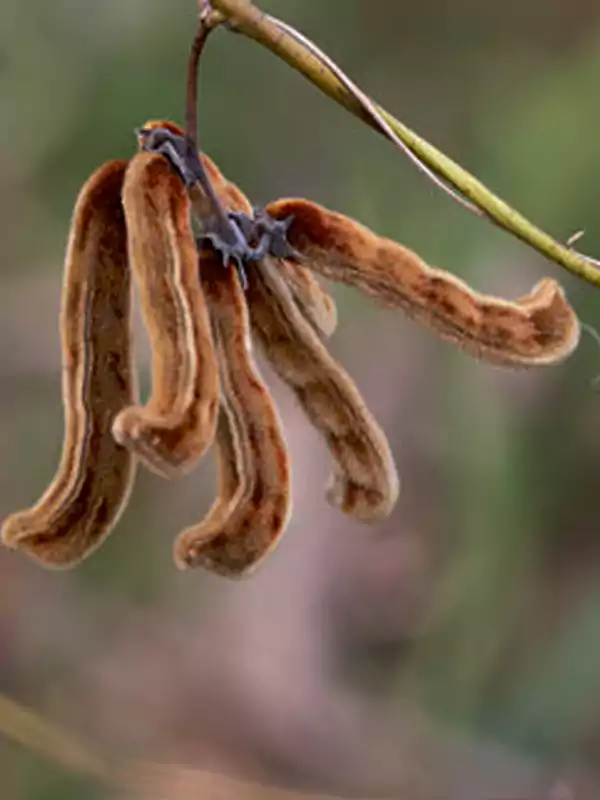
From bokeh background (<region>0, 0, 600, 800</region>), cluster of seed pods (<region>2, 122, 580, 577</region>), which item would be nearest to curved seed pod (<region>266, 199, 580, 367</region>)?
cluster of seed pods (<region>2, 122, 580, 577</region>)

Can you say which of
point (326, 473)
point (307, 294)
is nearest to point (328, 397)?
point (307, 294)

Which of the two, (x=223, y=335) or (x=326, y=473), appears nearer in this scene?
(x=223, y=335)

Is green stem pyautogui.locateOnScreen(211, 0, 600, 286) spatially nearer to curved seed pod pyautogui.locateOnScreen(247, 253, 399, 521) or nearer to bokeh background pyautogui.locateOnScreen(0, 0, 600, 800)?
curved seed pod pyautogui.locateOnScreen(247, 253, 399, 521)

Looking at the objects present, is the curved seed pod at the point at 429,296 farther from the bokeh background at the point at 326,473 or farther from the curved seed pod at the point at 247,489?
the bokeh background at the point at 326,473

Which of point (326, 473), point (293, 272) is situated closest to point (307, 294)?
point (293, 272)

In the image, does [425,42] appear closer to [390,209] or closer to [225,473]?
[390,209]

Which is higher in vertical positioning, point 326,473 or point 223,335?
point 326,473

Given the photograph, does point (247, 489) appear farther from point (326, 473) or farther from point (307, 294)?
point (326, 473)

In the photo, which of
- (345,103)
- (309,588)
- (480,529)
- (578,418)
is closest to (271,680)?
(309,588)
